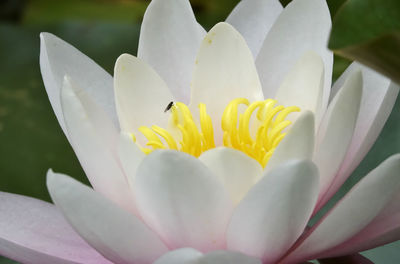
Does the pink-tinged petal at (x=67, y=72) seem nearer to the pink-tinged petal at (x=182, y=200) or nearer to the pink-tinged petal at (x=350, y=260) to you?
the pink-tinged petal at (x=182, y=200)

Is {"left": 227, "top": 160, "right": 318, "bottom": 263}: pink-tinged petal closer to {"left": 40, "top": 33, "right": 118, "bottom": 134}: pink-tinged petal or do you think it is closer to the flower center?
the flower center

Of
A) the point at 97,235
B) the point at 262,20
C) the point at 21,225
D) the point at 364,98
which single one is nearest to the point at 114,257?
the point at 97,235

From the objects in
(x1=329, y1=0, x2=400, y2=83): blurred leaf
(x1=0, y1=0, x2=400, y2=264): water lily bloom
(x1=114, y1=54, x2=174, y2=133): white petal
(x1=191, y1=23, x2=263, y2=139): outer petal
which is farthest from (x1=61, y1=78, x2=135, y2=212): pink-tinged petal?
(x1=329, y1=0, x2=400, y2=83): blurred leaf

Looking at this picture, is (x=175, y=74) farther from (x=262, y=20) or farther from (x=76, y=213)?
(x=76, y=213)

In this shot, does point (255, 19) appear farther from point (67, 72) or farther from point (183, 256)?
point (183, 256)

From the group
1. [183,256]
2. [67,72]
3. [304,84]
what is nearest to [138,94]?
[67,72]
